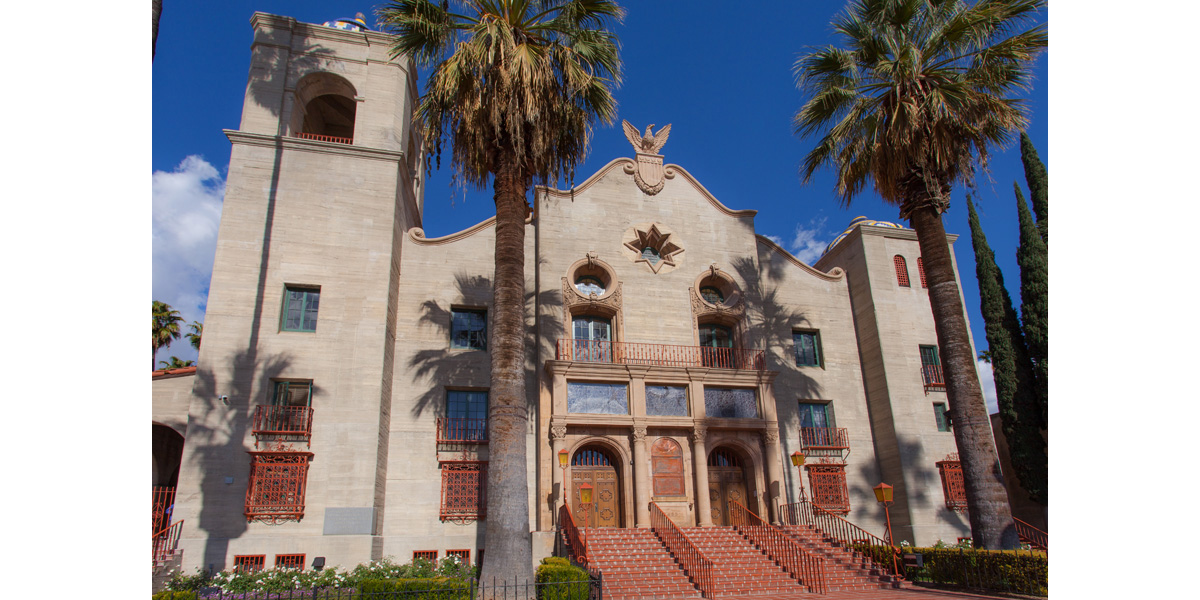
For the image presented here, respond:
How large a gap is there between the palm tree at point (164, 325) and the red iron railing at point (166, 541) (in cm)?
1992

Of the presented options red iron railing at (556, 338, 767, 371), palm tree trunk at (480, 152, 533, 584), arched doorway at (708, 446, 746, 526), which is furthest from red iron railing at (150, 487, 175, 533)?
arched doorway at (708, 446, 746, 526)

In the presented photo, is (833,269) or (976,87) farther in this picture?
(833,269)

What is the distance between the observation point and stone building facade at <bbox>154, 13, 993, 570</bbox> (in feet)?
57.2

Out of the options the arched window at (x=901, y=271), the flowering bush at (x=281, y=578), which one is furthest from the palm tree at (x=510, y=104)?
the arched window at (x=901, y=271)

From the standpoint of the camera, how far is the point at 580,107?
656 inches

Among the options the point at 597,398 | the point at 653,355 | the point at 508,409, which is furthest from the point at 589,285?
the point at 508,409

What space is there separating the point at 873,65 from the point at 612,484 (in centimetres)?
1407

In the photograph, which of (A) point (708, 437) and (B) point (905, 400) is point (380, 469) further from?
(B) point (905, 400)

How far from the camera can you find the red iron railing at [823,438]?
74.0 ft

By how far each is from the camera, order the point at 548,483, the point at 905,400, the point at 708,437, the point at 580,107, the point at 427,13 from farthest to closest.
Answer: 1. the point at 905,400
2. the point at 708,437
3. the point at 548,483
4. the point at 580,107
5. the point at 427,13

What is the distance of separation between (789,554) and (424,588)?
9.69 meters

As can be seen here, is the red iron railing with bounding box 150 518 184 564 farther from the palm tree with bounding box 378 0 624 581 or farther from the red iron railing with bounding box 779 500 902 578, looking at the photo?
the red iron railing with bounding box 779 500 902 578

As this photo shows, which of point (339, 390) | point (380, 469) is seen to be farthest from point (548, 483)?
point (339, 390)

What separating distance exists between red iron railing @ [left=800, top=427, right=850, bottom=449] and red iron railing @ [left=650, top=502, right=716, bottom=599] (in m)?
6.22
